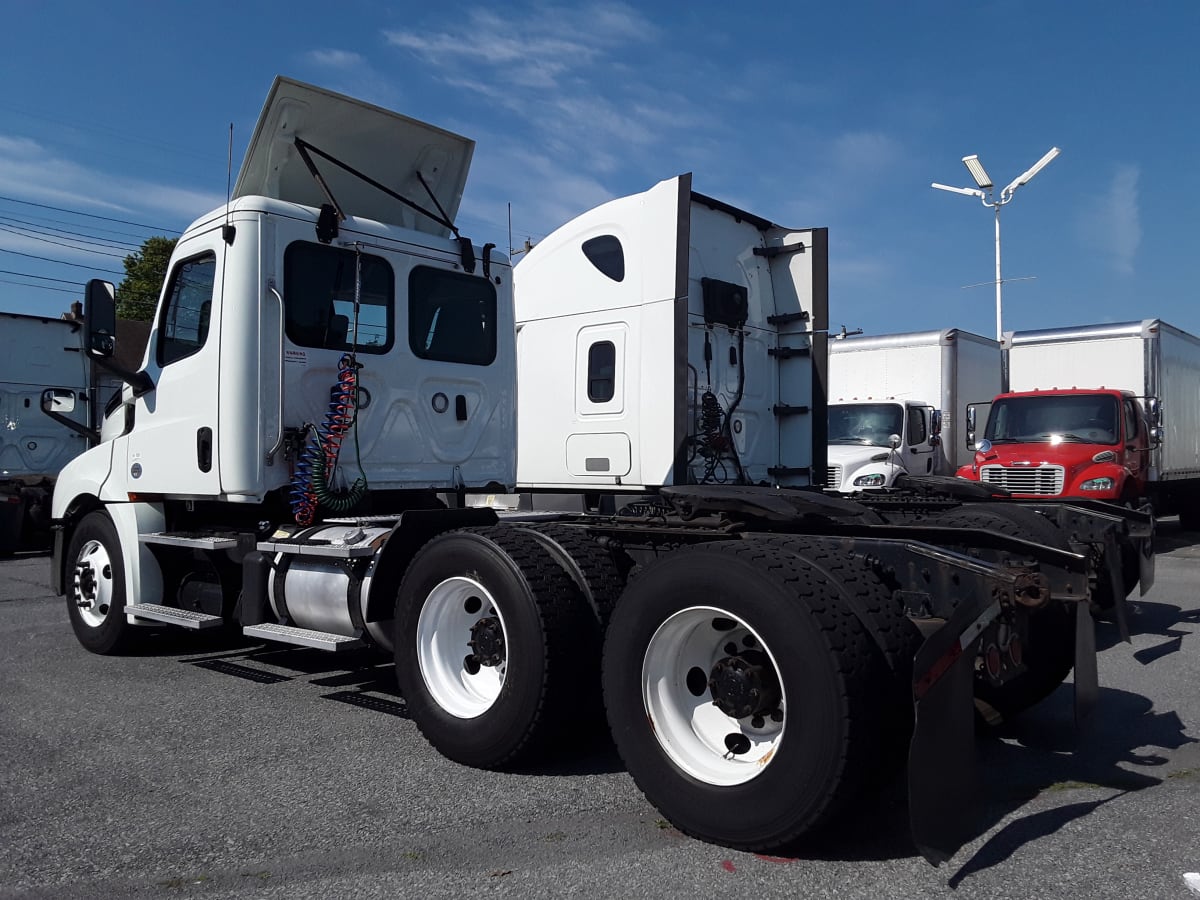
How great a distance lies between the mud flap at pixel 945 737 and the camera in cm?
317

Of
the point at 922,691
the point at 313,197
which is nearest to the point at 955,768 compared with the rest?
the point at 922,691

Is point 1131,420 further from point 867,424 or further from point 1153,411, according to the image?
point 867,424

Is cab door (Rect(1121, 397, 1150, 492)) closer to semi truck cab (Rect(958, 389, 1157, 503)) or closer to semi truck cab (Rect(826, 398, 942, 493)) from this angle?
semi truck cab (Rect(958, 389, 1157, 503))

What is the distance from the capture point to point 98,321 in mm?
6336

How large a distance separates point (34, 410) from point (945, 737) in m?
16.2

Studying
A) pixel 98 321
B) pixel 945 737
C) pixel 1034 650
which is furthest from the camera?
pixel 98 321

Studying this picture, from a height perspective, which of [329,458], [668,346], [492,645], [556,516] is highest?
[668,346]

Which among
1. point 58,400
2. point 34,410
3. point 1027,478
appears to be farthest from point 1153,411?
point 34,410

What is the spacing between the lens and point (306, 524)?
20.2ft

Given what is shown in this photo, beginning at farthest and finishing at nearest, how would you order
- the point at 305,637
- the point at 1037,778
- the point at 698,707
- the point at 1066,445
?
the point at 1066,445
the point at 305,637
the point at 1037,778
the point at 698,707

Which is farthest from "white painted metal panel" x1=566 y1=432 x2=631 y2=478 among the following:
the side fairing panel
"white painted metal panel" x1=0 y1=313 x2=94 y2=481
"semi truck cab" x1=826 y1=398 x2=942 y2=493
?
"white painted metal panel" x1=0 y1=313 x2=94 y2=481

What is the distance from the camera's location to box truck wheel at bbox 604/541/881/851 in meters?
3.25

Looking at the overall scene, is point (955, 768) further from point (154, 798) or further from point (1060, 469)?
point (1060, 469)

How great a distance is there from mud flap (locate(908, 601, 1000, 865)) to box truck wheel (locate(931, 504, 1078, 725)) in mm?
1008
